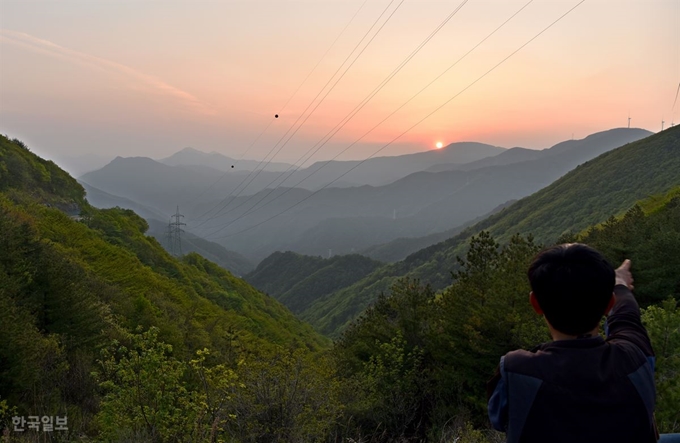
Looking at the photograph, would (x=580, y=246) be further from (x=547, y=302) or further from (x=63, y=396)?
(x=63, y=396)

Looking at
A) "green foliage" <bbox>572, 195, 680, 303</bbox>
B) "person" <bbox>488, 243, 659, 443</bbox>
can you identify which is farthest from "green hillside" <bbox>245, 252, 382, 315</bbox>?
"person" <bbox>488, 243, 659, 443</bbox>

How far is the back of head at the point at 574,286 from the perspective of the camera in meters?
2.02

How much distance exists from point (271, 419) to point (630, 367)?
824 cm

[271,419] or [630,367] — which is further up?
[630,367]

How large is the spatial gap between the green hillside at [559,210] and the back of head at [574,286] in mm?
106532

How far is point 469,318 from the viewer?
16.1 meters

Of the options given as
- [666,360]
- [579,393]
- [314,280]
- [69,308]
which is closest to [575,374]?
[579,393]

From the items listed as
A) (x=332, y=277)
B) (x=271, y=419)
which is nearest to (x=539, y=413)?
(x=271, y=419)

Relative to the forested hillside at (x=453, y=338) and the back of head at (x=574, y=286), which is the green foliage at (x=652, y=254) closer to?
the forested hillside at (x=453, y=338)

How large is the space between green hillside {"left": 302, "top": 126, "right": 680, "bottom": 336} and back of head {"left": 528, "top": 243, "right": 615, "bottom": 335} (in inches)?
4194

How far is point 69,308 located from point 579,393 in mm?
13850

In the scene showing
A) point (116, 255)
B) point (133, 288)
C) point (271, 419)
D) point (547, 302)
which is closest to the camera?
point (547, 302)

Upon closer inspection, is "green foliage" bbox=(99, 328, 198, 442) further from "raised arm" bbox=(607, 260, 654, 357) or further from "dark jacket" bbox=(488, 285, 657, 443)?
"raised arm" bbox=(607, 260, 654, 357)

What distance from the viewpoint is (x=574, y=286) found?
2006mm
